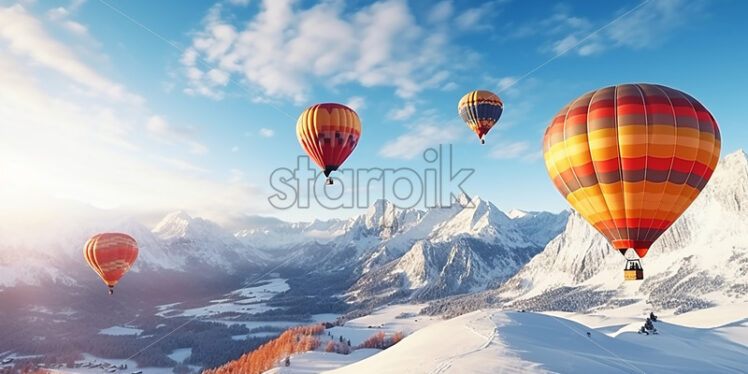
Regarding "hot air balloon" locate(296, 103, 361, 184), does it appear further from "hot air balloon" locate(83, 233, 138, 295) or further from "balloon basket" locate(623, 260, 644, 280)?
"hot air balloon" locate(83, 233, 138, 295)

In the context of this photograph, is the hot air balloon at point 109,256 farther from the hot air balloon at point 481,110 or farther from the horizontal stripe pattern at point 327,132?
the hot air balloon at point 481,110

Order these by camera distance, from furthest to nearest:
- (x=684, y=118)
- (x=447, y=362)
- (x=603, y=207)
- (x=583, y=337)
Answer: (x=583, y=337)
(x=447, y=362)
(x=603, y=207)
(x=684, y=118)

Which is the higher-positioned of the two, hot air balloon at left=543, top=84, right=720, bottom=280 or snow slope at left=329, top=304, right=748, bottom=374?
hot air balloon at left=543, top=84, right=720, bottom=280

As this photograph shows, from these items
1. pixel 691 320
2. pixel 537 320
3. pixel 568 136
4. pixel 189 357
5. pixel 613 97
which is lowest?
pixel 189 357

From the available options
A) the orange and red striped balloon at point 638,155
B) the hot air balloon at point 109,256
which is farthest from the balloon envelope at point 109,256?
the orange and red striped balloon at point 638,155

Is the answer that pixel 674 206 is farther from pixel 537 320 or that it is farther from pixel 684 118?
pixel 537 320

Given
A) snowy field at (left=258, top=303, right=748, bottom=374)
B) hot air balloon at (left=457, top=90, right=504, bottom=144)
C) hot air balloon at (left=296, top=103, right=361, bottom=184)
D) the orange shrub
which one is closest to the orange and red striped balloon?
snowy field at (left=258, top=303, right=748, bottom=374)

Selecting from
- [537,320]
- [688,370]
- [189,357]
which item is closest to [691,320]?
[537,320]

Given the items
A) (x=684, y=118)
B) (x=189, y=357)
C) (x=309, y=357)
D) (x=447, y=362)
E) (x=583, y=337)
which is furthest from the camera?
(x=189, y=357)
